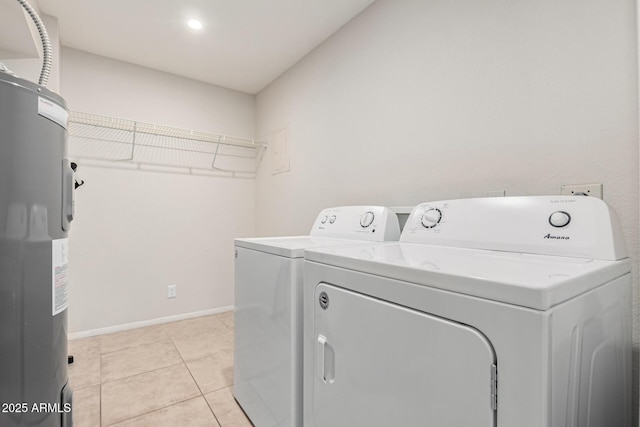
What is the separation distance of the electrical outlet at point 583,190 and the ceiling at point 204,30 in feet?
5.24

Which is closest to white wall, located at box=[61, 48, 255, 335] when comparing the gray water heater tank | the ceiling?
the ceiling

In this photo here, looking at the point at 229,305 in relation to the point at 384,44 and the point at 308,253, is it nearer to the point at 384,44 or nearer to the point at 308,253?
the point at 308,253

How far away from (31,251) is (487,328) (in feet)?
3.73

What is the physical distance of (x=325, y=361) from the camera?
0.94 m

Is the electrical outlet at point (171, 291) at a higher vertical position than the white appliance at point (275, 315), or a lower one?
lower

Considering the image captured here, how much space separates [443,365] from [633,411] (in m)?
0.85

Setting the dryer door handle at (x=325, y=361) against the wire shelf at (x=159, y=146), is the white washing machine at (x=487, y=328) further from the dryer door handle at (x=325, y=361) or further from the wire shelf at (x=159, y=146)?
the wire shelf at (x=159, y=146)

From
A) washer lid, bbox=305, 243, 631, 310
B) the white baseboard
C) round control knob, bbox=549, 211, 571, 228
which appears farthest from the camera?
the white baseboard

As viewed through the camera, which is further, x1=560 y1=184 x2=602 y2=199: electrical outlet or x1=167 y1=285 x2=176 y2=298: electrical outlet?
x1=167 y1=285 x2=176 y2=298: electrical outlet

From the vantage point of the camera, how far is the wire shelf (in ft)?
8.14

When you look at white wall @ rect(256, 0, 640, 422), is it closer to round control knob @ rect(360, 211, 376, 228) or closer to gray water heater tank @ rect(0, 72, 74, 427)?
round control knob @ rect(360, 211, 376, 228)

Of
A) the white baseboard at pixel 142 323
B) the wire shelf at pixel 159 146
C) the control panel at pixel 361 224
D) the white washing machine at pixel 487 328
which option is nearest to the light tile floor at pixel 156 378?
the white baseboard at pixel 142 323

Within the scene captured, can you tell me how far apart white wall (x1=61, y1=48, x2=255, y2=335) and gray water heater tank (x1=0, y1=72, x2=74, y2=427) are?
6.33 feet

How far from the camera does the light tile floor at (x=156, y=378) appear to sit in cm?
152
